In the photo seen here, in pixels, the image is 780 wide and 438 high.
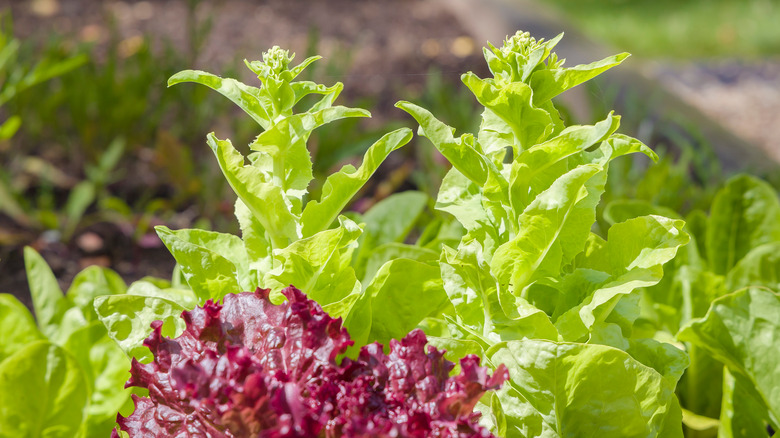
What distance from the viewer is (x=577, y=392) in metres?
0.84

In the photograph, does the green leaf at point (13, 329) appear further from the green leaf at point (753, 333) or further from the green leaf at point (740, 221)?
the green leaf at point (740, 221)

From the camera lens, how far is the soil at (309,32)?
372 cm

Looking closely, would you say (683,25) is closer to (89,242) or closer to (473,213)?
(89,242)

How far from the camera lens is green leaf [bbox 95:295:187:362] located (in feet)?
A: 2.97

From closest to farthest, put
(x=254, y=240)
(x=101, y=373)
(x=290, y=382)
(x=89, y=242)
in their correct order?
1. (x=290, y=382)
2. (x=254, y=240)
3. (x=101, y=373)
4. (x=89, y=242)

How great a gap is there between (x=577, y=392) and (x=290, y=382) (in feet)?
1.04

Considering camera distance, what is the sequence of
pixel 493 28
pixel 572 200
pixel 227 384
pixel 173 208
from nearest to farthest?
pixel 227 384 < pixel 572 200 < pixel 173 208 < pixel 493 28

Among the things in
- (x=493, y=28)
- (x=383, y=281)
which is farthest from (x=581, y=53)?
(x=383, y=281)

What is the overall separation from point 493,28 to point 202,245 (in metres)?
4.10

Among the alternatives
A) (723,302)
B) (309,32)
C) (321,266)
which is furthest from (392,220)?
(309,32)

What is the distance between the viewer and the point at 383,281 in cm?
98

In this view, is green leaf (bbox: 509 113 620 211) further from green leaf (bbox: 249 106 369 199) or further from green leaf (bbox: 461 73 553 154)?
green leaf (bbox: 249 106 369 199)

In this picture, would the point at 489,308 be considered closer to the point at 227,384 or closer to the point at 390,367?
the point at 390,367

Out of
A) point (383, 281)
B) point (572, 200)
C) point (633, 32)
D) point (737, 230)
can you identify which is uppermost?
point (572, 200)
